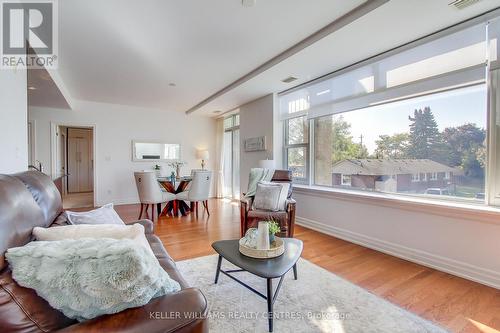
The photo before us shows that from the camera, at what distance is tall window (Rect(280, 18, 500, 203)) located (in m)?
2.35

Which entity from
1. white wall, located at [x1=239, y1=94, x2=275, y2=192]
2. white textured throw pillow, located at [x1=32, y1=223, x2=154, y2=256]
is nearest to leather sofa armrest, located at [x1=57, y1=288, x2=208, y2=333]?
white textured throw pillow, located at [x1=32, y1=223, x2=154, y2=256]

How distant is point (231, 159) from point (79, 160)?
17.7ft

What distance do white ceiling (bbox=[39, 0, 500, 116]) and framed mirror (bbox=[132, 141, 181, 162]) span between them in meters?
2.14

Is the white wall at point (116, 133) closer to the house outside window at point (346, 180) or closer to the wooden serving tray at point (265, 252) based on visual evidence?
the house outside window at point (346, 180)

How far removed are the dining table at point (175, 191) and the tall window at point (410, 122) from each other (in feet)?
8.51

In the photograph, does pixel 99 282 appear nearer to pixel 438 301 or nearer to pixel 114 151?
pixel 438 301

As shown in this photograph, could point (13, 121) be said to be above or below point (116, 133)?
below

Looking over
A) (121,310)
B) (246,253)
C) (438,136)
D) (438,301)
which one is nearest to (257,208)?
(246,253)

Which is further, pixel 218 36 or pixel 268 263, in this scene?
pixel 218 36

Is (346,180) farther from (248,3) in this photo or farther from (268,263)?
(248,3)

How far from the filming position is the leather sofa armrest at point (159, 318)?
76 cm

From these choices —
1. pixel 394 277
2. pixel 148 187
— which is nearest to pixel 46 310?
pixel 394 277

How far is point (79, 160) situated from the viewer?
319 inches

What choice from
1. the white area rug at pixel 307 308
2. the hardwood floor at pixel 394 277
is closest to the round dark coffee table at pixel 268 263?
the white area rug at pixel 307 308
